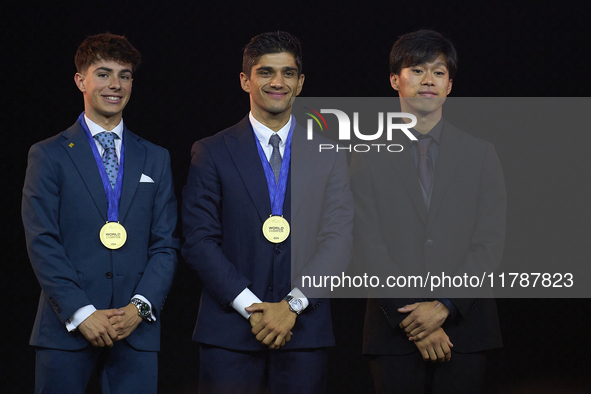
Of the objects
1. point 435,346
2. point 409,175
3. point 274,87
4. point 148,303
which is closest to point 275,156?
point 274,87

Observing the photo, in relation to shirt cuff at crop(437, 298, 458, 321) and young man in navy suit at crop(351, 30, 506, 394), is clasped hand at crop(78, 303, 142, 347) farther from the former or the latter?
shirt cuff at crop(437, 298, 458, 321)

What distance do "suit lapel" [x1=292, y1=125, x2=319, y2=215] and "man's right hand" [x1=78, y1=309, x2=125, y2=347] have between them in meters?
0.86

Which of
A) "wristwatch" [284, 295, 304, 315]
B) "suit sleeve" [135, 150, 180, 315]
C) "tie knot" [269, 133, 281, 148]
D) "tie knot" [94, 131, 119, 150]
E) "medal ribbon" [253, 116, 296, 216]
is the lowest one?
"wristwatch" [284, 295, 304, 315]

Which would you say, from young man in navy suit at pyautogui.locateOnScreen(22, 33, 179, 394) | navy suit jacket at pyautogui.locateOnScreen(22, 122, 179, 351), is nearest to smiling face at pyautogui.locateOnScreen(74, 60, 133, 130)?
A: young man in navy suit at pyautogui.locateOnScreen(22, 33, 179, 394)

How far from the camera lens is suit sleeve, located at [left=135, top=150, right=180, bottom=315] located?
8.99 feet

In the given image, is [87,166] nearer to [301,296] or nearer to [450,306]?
[301,296]

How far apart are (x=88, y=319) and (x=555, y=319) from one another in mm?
3008

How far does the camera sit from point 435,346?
2729 millimetres

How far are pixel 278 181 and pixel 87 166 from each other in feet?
2.61

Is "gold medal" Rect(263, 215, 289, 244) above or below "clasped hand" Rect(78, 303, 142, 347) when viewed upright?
above

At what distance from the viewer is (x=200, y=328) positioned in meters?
2.75

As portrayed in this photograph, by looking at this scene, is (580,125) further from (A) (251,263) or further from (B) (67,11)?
(B) (67,11)

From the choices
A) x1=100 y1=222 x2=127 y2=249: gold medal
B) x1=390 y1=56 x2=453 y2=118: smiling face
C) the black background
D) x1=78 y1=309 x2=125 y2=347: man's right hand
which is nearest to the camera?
x1=78 y1=309 x2=125 y2=347: man's right hand

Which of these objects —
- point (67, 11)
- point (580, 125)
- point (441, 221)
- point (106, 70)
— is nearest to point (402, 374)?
point (441, 221)
